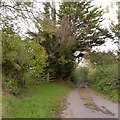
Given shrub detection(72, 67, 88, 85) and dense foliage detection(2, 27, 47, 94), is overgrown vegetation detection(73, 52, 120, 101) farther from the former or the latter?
dense foliage detection(2, 27, 47, 94)

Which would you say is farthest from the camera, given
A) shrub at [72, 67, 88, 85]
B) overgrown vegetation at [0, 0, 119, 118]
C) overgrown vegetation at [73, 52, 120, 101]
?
shrub at [72, 67, 88, 85]

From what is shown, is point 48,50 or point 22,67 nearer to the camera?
point 22,67

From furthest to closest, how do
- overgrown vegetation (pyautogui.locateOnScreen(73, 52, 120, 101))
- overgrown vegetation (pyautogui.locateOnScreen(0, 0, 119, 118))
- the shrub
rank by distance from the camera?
the shrub → overgrown vegetation (pyautogui.locateOnScreen(73, 52, 120, 101)) → overgrown vegetation (pyautogui.locateOnScreen(0, 0, 119, 118))

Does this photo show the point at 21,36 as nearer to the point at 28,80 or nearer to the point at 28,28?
the point at 28,28

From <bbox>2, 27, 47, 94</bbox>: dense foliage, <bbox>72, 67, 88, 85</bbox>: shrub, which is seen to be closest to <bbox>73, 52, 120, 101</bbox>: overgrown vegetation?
<bbox>72, 67, 88, 85</bbox>: shrub

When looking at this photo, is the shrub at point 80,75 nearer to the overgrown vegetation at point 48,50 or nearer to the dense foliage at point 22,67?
the overgrown vegetation at point 48,50

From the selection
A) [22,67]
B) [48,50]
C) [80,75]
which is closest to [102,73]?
[48,50]

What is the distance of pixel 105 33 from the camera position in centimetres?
2830

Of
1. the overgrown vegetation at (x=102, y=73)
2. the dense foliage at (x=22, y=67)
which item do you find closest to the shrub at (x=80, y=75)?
the overgrown vegetation at (x=102, y=73)

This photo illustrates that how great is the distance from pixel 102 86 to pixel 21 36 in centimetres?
1315

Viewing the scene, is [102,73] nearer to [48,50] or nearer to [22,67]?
[48,50]

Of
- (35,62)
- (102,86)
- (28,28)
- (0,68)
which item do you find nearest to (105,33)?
(102,86)

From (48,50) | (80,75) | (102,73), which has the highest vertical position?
(48,50)

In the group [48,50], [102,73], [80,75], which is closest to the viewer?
[102,73]
